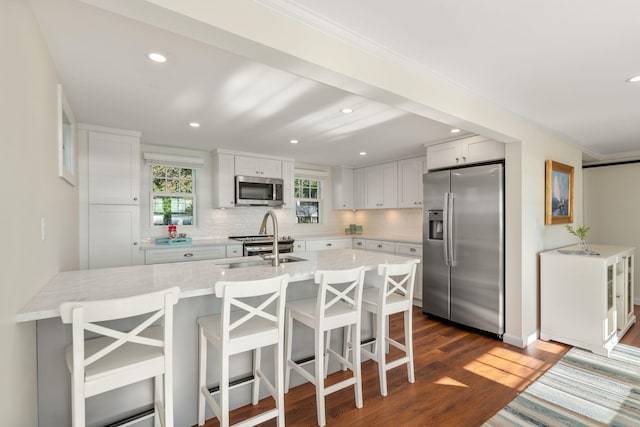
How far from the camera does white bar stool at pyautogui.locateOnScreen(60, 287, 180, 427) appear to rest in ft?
4.13

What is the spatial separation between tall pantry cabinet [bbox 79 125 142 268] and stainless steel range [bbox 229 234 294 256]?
1328 millimetres

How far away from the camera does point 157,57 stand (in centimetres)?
196

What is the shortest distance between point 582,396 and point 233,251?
388 cm

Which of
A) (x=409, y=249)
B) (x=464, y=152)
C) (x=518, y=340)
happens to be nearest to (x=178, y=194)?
(x=409, y=249)

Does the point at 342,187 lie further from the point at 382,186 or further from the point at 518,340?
the point at 518,340

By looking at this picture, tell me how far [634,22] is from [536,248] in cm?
241

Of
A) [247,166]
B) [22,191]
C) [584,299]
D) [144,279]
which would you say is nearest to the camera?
[22,191]

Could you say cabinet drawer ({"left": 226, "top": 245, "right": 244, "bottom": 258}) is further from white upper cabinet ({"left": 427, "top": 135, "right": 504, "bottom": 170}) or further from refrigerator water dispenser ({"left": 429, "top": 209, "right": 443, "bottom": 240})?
white upper cabinet ({"left": 427, "top": 135, "right": 504, "bottom": 170})

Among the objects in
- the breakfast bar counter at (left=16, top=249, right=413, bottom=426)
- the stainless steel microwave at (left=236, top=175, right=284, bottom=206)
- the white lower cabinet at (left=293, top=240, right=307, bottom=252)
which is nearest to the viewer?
the breakfast bar counter at (left=16, top=249, right=413, bottom=426)

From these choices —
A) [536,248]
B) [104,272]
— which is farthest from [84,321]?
[536,248]

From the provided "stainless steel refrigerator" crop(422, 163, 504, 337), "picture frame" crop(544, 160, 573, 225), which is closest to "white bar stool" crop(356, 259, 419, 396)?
"stainless steel refrigerator" crop(422, 163, 504, 337)

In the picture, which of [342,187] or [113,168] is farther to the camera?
[342,187]

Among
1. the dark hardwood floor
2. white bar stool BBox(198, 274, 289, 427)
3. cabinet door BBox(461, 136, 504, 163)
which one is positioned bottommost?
the dark hardwood floor

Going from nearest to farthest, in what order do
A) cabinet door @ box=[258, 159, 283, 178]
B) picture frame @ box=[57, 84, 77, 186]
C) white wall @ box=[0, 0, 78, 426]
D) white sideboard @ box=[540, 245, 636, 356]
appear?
1. white wall @ box=[0, 0, 78, 426]
2. picture frame @ box=[57, 84, 77, 186]
3. white sideboard @ box=[540, 245, 636, 356]
4. cabinet door @ box=[258, 159, 283, 178]
